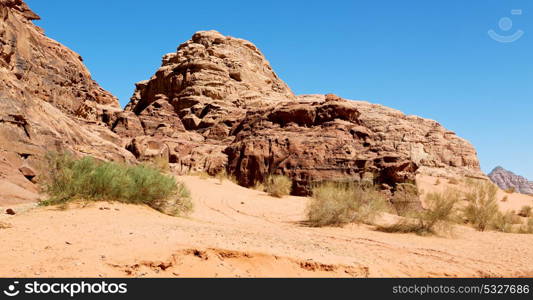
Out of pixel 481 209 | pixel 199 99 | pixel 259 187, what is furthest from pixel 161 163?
pixel 199 99

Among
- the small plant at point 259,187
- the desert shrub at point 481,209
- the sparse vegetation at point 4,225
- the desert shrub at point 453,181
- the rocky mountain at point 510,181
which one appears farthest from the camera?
the rocky mountain at point 510,181

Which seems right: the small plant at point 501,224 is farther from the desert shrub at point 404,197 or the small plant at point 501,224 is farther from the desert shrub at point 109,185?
the desert shrub at point 109,185

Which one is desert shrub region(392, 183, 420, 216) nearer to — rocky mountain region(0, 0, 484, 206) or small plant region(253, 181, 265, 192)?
rocky mountain region(0, 0, 484, 206)

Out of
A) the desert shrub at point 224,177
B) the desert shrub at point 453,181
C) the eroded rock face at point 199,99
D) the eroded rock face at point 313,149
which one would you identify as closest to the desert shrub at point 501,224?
the eroded rock face at point 313,149

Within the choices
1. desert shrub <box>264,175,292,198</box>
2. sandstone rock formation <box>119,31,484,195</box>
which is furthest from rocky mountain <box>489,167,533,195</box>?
desert shrub <box>264,175,292,198</box>

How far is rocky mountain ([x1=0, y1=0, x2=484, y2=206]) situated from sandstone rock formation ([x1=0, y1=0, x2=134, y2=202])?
30mm

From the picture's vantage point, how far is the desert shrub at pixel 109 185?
6715 mm

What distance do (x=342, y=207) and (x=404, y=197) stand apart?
391 centimetres

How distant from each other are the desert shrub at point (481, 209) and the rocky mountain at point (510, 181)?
54159 mm

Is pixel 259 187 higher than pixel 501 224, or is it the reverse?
pixel 501 224

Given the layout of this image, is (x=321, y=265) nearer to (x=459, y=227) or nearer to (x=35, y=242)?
(x=35, y=242)

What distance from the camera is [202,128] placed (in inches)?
958

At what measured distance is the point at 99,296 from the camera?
9.95 ft

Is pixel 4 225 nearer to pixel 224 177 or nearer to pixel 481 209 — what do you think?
pixel 224 177
